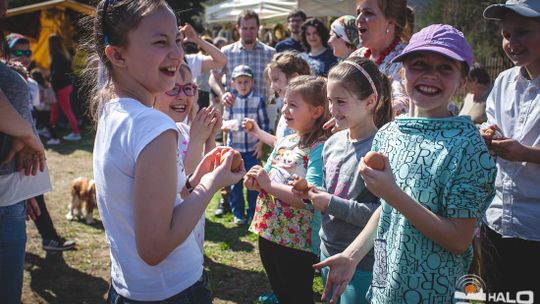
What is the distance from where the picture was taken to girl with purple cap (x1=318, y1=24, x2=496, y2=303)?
173cm

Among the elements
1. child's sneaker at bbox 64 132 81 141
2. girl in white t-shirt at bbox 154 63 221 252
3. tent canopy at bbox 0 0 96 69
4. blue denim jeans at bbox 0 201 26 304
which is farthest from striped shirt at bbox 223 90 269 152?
tent canopy at bbox 0 0 96 69

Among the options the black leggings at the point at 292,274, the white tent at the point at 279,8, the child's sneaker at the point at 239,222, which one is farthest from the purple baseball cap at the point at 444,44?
the white tent at the point at 279,8

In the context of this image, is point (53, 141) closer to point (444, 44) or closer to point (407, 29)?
point (407, 29)

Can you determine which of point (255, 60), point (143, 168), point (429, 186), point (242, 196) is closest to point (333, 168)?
point (429, 186)

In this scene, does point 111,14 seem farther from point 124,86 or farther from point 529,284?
point 529,284

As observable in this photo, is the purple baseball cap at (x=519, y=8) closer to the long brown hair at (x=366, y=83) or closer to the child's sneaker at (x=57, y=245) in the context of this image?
the long brown hair at (x=366, y=83)

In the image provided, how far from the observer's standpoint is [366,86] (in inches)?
99.8

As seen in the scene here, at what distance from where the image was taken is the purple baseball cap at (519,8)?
234 cm

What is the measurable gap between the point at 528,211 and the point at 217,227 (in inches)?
156

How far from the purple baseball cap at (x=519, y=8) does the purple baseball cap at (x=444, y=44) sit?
27.8 inches

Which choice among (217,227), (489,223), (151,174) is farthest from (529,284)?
(217,227)

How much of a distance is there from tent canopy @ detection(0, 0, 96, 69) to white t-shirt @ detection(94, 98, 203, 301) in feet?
45.8

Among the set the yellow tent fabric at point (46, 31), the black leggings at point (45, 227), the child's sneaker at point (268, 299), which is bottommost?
the child's sneaker at point (268, 299)

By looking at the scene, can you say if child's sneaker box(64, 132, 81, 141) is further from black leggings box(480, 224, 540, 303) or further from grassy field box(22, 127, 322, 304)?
black leggings box(480, 224, 540, 303)
